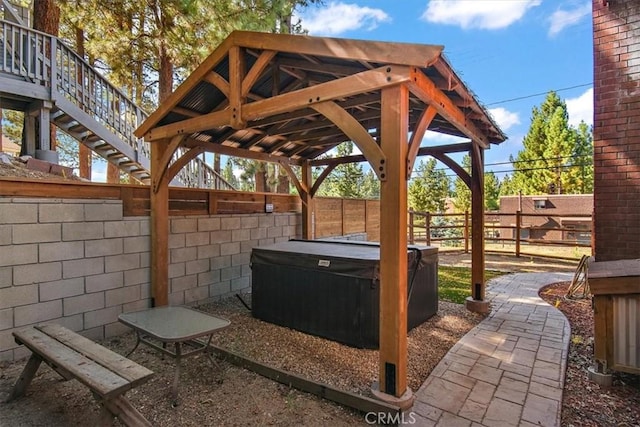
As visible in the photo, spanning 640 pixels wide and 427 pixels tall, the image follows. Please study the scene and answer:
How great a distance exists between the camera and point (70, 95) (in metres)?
5.95

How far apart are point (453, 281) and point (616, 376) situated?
346 cm

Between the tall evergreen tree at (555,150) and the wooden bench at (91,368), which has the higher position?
the tall evergreen tree at (555,150)

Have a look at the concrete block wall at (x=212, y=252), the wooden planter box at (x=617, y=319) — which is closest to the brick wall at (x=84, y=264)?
the concrete block wall at (x=212, y=252)

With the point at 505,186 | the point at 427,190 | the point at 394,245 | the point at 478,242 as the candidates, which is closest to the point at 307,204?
the point at 478,242

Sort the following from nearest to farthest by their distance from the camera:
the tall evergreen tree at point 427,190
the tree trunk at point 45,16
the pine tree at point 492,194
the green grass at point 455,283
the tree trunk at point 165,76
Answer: the green grass at point 455,283, the tree trunk at point 45,16, the tree trunk at point 165,76, the tall evergreen tree at point 427,190, the pine tree at point 492,194

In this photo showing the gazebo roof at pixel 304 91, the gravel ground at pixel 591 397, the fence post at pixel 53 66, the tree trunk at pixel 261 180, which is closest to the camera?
the gravel ground at pixel 591 397

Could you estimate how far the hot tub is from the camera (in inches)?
129

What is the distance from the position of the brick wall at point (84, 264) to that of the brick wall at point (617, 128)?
16.1 feet

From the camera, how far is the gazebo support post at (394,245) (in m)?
2.25

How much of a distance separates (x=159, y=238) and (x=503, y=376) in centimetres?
384

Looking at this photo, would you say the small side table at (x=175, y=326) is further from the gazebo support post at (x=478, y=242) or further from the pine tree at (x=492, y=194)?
the pine tree at (x=492, y=194)

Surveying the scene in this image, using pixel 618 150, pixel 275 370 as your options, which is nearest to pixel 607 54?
pixel 618 150

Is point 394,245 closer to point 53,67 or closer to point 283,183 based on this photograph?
point 53,67

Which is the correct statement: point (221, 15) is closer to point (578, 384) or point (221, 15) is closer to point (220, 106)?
point (220, 106)
